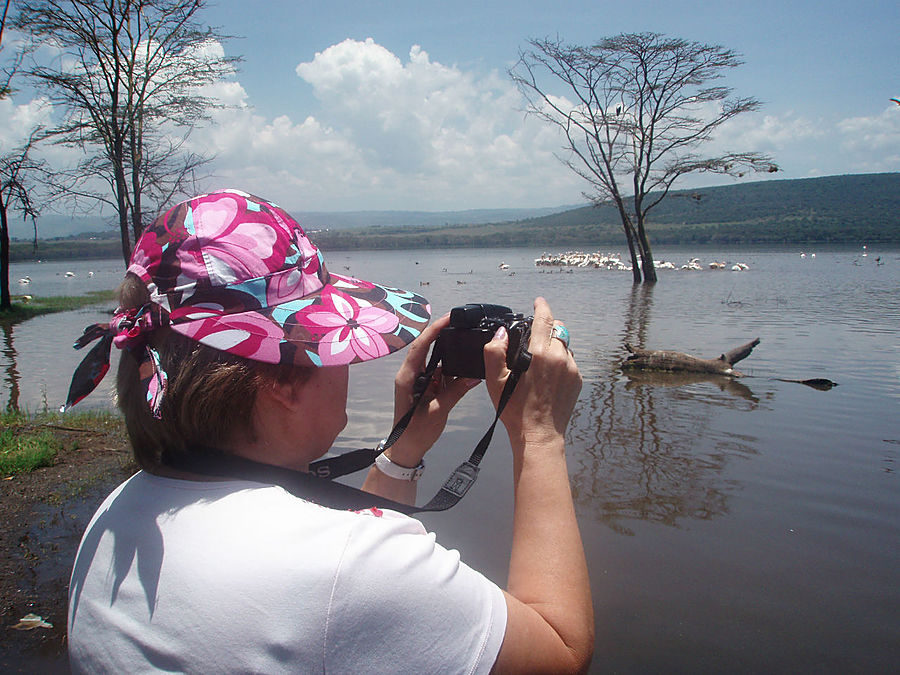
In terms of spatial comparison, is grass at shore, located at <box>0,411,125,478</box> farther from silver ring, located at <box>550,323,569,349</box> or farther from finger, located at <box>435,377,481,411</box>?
silver ring, located at <box>550,323,569,349</box>

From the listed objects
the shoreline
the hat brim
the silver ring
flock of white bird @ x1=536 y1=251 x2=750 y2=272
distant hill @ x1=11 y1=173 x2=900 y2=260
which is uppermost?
distant hill @ x1=11 y1=173 x2=900 y2=260

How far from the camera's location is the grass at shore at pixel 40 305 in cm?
1756

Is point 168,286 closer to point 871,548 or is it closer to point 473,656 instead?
point 473,656

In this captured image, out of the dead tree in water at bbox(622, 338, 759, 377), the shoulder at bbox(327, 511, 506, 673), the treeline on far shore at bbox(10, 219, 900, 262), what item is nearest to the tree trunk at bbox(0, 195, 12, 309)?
the dead tree in water at bbox(622, 338, 759, 377)

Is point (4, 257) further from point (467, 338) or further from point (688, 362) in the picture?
point (467, 338)

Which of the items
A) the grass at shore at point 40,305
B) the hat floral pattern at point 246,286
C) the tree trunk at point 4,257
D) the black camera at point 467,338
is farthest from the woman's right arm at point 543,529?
the tree trunk at point 4,257

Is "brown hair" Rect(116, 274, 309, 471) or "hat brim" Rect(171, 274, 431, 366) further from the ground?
"hat brim" Rect(171, 274, 431, 366)

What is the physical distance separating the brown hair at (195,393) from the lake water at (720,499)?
2509 millimetres

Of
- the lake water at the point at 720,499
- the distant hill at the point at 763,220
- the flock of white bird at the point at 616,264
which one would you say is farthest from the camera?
the distant hill at the point at 763,220

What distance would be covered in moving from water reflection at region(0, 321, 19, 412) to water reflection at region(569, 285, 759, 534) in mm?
5923

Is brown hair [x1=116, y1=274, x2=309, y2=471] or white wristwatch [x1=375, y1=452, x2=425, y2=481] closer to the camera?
brown hair [x1=116, y1=274, x2=309, y2=471]

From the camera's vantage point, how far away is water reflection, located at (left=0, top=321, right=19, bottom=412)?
24.5 ft

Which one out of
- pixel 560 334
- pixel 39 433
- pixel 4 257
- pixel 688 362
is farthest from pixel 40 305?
pixel 560 334

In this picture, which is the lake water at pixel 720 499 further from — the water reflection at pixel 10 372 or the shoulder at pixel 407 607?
the shoulder at pixel 407 607
